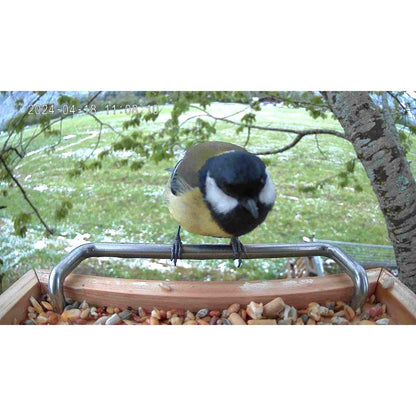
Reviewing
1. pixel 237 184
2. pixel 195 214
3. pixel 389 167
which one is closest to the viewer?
pixel 237 184

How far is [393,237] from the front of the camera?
1285 millimetres

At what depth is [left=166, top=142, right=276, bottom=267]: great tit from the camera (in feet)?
2.50

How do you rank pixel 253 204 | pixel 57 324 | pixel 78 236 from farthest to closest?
1. pixel 78 236
2. pixel 57 324
3. pixel 253 204

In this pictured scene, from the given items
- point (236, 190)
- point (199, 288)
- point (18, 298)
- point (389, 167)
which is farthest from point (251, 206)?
point (389, 167)

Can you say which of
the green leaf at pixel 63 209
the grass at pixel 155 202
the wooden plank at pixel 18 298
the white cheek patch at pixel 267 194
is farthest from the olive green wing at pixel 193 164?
the green leaf at pixel 63 209

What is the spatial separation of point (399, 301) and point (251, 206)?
0.43 m

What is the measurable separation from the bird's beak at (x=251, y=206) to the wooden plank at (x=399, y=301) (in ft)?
1.33

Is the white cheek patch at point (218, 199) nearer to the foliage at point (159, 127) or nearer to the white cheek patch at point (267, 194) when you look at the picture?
the white cheek patch at point (267, 194)

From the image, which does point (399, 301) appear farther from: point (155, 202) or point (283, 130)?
→ point (155, 202)

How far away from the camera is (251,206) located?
0.79m

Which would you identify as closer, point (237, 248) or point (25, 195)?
point (237, 248)

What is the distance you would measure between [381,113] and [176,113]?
728 mm

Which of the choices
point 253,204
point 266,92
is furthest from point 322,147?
point 253,204

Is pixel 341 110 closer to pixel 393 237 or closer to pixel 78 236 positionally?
pixel 393 237
